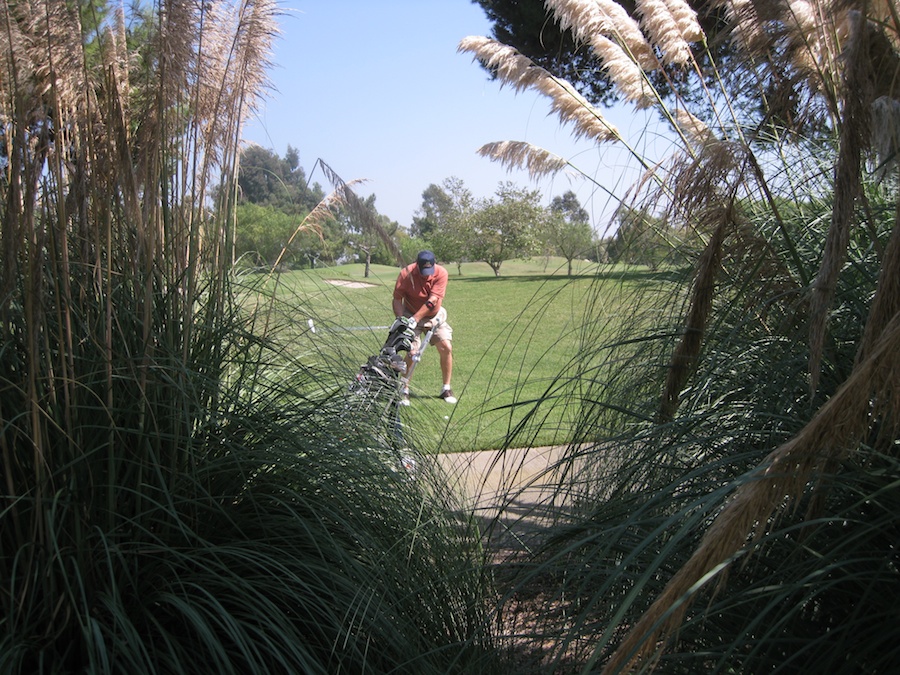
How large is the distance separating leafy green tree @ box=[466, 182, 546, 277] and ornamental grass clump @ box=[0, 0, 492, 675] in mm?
43774

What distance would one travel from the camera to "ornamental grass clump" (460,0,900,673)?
1.81 metres

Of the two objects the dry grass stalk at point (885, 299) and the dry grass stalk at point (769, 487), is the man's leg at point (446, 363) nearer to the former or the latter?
the dry grass stalk at point (885, 299)

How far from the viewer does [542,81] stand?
16.1 feet

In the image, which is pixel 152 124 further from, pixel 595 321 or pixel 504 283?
pixel 504 283

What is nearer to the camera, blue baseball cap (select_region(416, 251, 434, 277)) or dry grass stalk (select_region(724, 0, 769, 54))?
dry grass stalk (select_region(724, 0, 769, 54))

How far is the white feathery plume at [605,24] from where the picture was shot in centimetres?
471

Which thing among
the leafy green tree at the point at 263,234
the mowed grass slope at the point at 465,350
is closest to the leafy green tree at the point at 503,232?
the mowed grass slope at the point at 465,350

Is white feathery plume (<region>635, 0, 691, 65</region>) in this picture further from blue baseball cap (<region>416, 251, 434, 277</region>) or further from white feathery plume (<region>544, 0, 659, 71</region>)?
blue baseball cap (<region>416, 251, 434, 277</region>)

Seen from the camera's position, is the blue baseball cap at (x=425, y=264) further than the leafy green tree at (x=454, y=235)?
No

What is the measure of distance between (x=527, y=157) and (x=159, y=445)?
129 inches

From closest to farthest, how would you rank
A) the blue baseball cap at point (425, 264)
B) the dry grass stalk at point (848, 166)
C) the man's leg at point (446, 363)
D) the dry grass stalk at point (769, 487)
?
the dry grass stalk at point (769, 487)
the dry grass stalk at point (848, 166)
the blue baseball cap at point (425, 264)
the man's leg at point (446, 363)

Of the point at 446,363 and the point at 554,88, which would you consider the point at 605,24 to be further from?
the point at 446,363

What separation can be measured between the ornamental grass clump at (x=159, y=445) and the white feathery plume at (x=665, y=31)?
7.93ft

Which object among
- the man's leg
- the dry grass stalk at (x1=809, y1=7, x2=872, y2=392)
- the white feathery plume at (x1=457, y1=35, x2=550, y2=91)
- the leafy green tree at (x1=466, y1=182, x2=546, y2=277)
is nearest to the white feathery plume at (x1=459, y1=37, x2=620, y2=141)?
the white feathery plume at (x1=457, y1=35, x2=550, y2=91)
